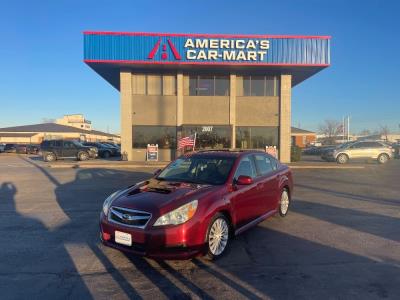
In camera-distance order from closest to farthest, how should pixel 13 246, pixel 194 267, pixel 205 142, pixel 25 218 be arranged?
1. pixel 194 267
2. pixel 13 246
3. pixel 25 218
4. pixel 205 142

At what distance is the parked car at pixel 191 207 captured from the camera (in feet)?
13.5

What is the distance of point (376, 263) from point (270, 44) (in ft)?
64.8

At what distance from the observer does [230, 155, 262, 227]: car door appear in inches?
202

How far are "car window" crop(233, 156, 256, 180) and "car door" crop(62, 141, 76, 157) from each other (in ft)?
78.0

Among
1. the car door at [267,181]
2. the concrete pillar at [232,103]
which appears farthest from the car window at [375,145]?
the car door at [267,181]

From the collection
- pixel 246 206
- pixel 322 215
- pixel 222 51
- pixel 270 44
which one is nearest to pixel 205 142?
pixel 222 51

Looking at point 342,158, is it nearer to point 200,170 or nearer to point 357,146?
point 357,146

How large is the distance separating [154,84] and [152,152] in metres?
5.31

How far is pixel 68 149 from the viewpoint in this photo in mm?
26719

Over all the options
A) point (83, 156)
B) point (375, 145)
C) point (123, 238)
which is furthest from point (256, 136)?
point (123, 238)

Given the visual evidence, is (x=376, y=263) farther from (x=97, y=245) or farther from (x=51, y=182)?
(x=51, y=182)

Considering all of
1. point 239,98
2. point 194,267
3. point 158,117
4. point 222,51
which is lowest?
point 194,267

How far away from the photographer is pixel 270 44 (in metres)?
21.9

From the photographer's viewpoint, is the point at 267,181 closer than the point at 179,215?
No
